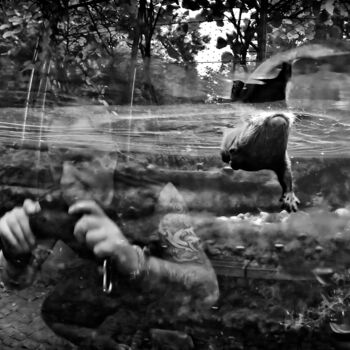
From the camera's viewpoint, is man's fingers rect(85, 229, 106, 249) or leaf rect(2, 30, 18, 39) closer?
man's fingers rect(85, 229, 106, 249)

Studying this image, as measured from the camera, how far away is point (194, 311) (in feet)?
9.11

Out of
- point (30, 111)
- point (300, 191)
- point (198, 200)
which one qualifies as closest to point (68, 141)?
point (30, 111)

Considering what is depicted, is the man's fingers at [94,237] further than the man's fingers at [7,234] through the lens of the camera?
No

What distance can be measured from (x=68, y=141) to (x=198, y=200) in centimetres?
71

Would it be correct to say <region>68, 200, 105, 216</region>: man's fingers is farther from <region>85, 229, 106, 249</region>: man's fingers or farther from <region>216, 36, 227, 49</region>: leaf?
<region>216, 36, 227, 49</region>: leaf

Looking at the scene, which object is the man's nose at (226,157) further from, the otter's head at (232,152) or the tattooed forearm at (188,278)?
the tattooed forearm at (188,278)

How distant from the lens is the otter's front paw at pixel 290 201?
2682 mm

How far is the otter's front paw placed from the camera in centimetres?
268

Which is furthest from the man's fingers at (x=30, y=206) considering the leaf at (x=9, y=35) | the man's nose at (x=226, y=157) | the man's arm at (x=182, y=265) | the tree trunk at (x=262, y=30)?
the tree trunk at (x=262, y=30)

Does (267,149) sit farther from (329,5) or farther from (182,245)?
(329,5)

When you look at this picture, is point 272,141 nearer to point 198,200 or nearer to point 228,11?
point 198,200

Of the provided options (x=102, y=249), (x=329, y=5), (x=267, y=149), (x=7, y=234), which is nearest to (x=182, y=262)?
(x=102, y=249)

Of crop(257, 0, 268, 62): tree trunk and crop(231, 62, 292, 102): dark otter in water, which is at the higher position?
crop(257, 0, 268, 62): tree trunk

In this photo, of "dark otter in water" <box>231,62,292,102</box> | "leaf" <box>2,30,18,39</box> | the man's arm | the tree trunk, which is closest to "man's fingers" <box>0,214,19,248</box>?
the man's arm
